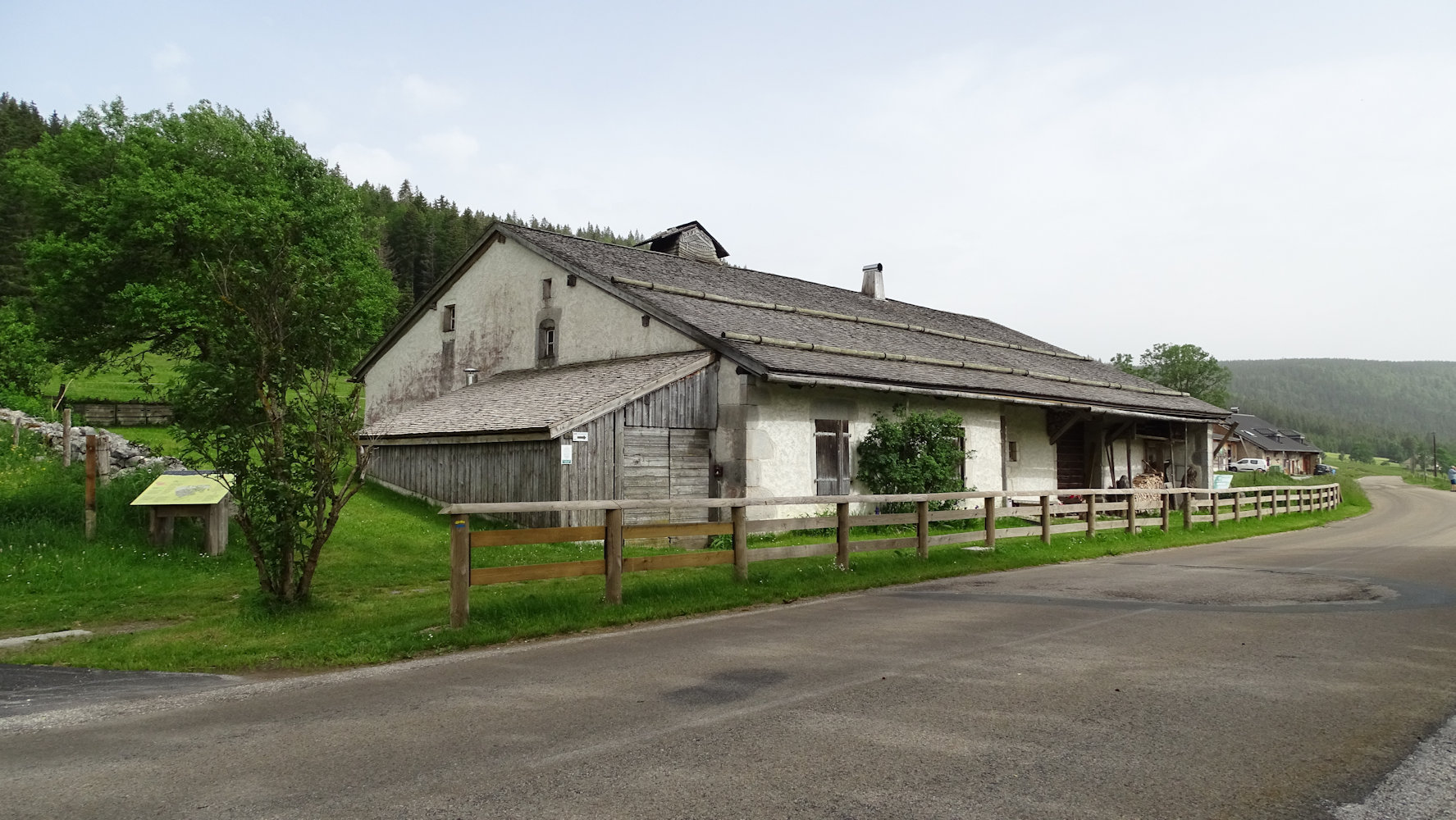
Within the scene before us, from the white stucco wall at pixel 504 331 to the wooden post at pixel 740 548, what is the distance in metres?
9.18

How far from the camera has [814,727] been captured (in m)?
5.30

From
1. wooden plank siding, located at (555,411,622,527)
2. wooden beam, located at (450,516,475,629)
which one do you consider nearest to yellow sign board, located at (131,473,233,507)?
wooden plank siding, located at (555,411,622,527)

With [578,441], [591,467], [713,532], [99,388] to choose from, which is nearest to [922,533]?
[713,532]

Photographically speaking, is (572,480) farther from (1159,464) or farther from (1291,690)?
(1159,464)

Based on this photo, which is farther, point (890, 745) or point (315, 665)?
point (315, 665)

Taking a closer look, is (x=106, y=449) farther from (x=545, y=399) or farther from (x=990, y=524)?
(x=990, y=524)

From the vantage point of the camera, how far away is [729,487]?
18922 mm

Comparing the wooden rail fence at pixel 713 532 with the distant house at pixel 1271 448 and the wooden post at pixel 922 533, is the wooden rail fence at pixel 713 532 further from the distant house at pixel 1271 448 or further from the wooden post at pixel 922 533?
the distant house at pixel 1271 448

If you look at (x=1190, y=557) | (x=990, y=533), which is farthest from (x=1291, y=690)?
(x=1190, y=557)

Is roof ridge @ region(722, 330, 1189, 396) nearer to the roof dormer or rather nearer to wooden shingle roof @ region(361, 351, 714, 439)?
wooden shingle roof @ region(361, 351, 714, 439)

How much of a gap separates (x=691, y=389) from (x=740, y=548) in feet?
26.2

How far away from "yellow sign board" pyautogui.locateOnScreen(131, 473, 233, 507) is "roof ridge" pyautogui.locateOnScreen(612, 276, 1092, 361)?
10999mm

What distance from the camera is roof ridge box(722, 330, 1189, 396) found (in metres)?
20.7

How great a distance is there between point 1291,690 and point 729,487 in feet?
43.9
